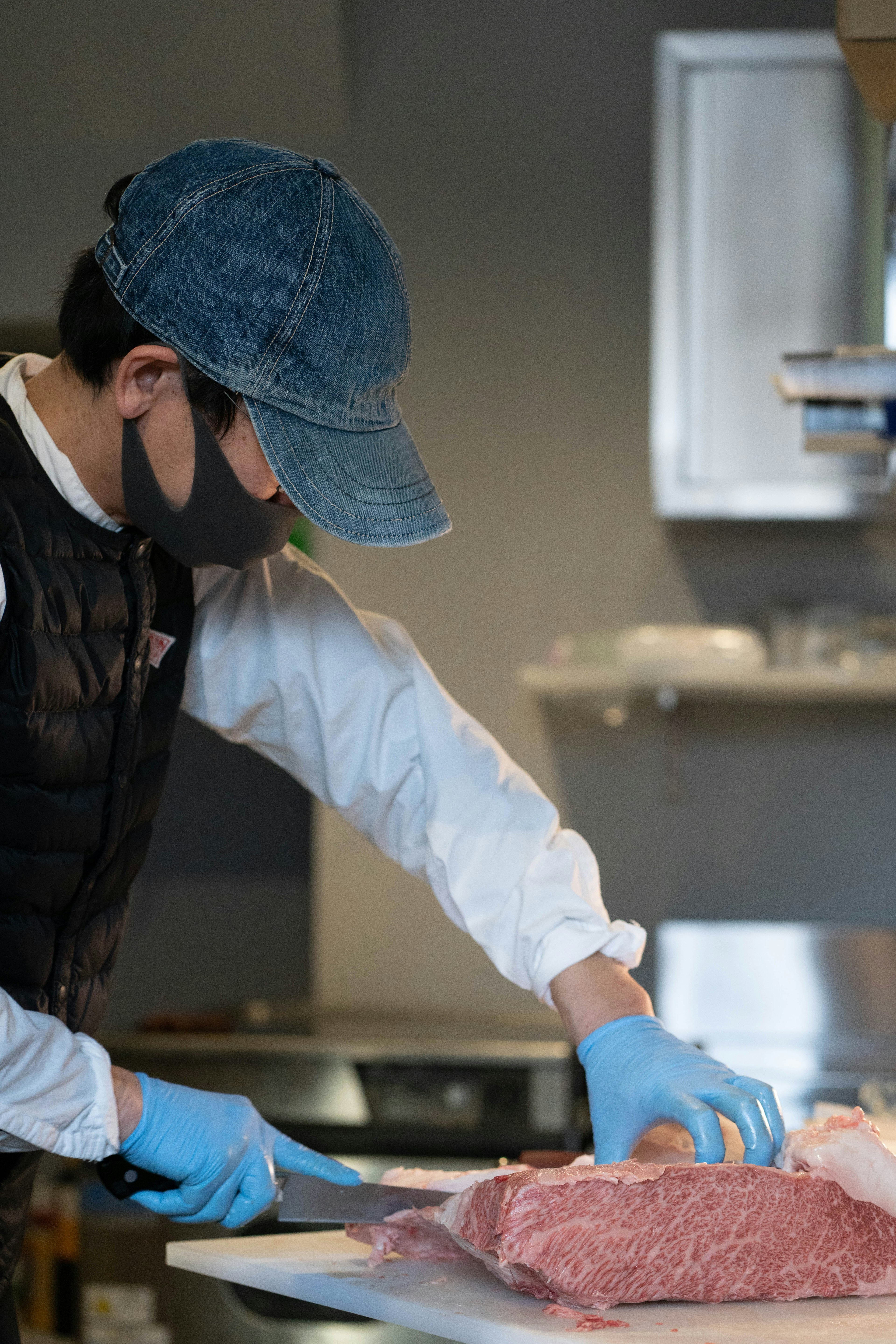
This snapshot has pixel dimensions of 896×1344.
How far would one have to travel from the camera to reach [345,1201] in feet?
3.96

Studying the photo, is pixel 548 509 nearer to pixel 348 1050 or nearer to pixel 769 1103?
pixel 348 1050

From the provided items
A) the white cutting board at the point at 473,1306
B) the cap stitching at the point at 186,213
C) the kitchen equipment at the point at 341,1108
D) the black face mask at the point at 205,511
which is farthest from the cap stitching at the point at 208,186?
the kitchen equipment at the point at 341,1108

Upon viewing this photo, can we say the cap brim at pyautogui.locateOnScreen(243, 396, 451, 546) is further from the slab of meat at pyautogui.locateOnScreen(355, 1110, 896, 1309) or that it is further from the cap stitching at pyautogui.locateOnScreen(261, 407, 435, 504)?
the slab of meat at pyautogui.locateOnScreen(355, 1110, 896, 1309)

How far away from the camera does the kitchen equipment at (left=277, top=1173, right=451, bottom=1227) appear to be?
1.19 metres

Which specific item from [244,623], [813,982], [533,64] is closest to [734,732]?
[813,982]

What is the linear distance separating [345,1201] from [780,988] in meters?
1.85

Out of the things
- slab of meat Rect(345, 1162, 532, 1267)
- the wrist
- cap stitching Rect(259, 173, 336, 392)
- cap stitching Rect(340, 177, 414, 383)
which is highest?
cap stitching Rect(340, 177, 414, 383)

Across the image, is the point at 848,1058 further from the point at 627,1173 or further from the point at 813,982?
the point at 627,1173

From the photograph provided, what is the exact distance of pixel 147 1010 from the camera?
3699mm

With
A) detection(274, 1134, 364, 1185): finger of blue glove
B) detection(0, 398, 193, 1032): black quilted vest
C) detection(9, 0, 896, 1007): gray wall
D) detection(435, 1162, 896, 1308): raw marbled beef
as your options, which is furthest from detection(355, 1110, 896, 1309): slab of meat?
detection(9, 0, 896, 1007): gray wall

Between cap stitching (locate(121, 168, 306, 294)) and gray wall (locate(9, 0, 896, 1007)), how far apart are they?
2.20 metres

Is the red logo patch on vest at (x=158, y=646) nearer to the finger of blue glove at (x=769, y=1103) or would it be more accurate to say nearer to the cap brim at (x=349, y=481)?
the cap brim at (x=349, y=481)

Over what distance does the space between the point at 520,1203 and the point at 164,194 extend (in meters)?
0.85

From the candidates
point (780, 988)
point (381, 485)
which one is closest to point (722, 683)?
point (780, 988)
